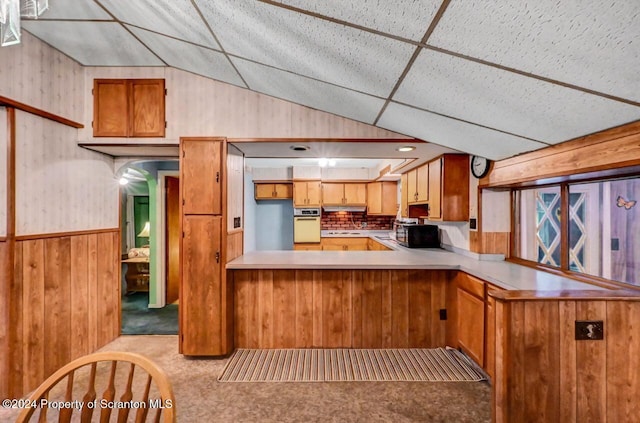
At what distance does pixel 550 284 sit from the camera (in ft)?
6.72

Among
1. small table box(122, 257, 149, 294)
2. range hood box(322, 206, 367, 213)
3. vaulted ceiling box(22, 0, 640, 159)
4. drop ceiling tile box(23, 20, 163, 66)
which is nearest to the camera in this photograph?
vaulted ceiling box(22, 0, 640, 159)

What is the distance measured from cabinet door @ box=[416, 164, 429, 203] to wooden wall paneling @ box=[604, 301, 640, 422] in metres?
2.17

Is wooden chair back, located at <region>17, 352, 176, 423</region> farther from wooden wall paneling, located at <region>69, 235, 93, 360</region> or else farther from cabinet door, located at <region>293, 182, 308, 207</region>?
cabinet door, located at <region>293, 182, 308, 207</region>

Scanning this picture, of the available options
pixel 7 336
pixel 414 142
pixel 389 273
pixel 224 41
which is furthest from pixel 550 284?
pixel 7 336

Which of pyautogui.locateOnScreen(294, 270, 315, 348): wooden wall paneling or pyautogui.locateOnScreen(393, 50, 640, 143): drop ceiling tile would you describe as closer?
pyautogui.locateOnScreen(393, 50, 640, 143): drop ceiling tile

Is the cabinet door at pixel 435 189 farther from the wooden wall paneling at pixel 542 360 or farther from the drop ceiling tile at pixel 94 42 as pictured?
the drop ceiling tile at pixel 94 42

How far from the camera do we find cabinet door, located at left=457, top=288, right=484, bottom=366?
236 cm

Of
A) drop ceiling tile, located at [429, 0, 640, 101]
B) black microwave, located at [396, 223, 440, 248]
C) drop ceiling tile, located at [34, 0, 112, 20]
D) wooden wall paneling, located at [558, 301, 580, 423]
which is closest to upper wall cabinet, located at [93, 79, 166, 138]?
drop ceiling tile, located at [34, 0, 112, 20]

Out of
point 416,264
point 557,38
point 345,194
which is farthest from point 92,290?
point 345,194

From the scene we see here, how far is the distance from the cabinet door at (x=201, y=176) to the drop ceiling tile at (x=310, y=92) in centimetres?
68

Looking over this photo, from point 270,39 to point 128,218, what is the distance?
7.88m

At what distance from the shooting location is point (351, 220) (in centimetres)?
625

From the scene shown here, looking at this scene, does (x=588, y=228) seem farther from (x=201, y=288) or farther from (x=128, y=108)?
(x=128, y=108)

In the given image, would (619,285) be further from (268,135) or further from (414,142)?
(268,135)
